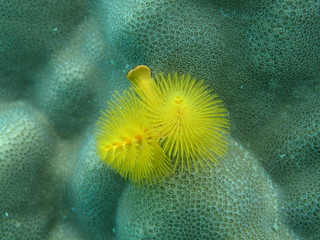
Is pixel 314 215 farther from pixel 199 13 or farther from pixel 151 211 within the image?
pixel 199 13

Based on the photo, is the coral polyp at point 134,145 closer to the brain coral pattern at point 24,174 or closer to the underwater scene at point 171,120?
the underwater scene at point 171,120

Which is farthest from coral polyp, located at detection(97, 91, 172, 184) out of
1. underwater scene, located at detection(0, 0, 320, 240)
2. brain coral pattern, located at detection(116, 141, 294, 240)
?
brain coral pattern, located at detection(116, 141, 294, 240)

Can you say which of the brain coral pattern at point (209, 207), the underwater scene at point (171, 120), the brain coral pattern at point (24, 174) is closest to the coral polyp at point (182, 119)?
the underwater scene at point (171, 120)

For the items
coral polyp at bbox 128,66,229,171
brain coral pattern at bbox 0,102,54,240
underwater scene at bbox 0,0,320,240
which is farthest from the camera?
brain coral pattern at bbox 0,102,54,240

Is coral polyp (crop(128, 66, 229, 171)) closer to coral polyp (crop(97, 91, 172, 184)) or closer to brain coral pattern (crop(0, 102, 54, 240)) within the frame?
coral polyp (crop(97, 91, 172, 184))

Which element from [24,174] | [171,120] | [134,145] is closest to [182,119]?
[171,120]

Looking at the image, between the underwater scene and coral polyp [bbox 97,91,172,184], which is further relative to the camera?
the underwater scene

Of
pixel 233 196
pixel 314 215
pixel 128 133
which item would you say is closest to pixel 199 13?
pixel 128 133
